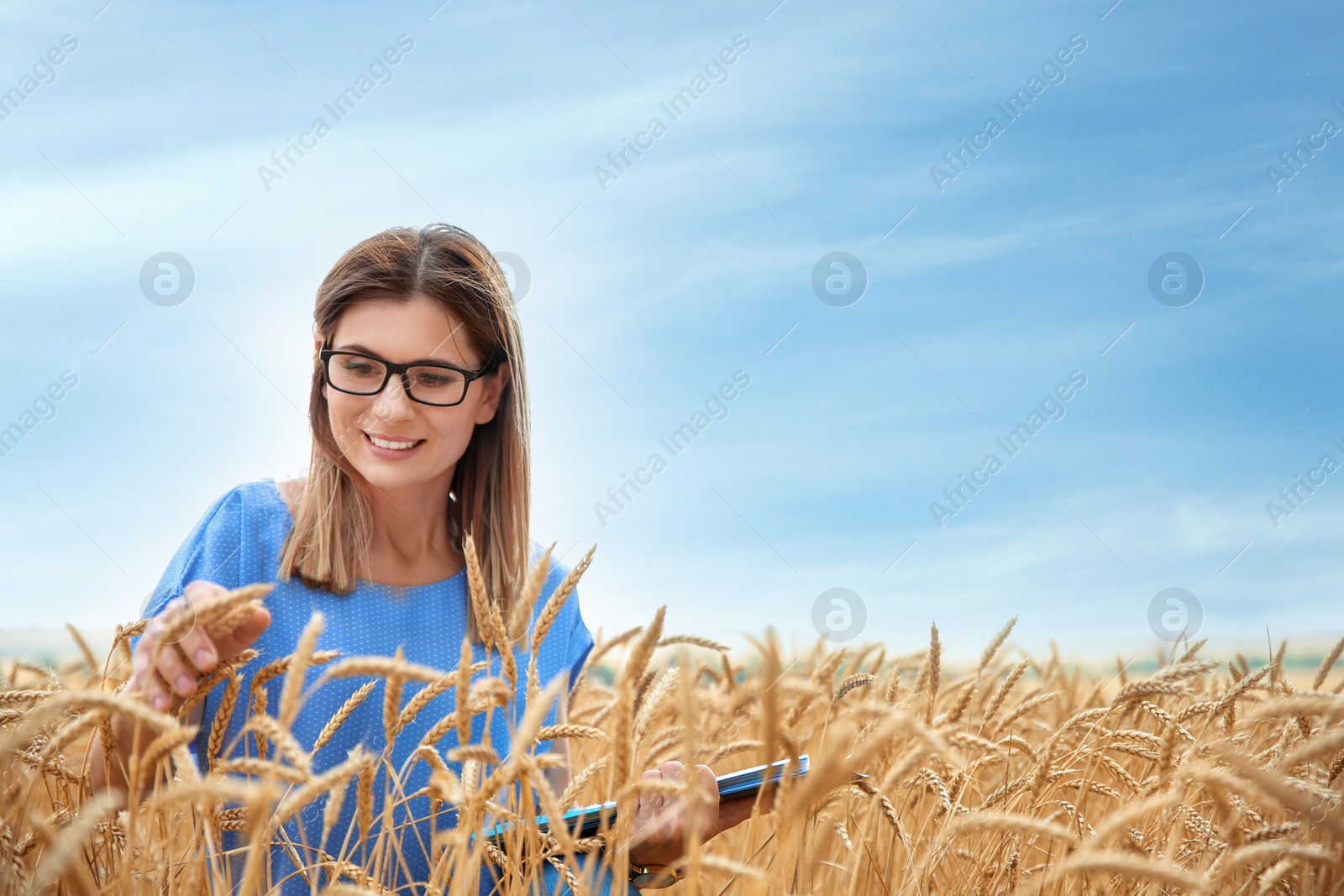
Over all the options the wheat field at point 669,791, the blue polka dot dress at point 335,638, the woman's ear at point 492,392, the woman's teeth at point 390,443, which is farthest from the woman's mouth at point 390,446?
the wheat field at point 669,791

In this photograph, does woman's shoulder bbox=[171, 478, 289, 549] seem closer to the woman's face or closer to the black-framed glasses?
the woman's face

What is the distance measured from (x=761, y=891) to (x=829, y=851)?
54.1 inches

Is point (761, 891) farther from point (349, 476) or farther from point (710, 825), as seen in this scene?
point (349, 476)

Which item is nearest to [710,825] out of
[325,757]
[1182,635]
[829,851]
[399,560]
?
[829,851]

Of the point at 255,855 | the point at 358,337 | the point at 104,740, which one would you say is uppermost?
the point at 358,337

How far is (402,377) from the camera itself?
2609 mm

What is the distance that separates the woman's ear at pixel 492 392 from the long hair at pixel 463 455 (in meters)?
0.02

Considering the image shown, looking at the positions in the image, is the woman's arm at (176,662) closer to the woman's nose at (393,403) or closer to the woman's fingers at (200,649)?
the woman's fingers at (200,649)

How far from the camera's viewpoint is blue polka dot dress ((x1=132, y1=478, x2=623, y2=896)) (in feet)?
8.34

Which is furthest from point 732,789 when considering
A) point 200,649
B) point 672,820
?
point 200,649

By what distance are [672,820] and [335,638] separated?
4.61 feet

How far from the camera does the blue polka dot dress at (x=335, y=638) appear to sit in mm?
2541

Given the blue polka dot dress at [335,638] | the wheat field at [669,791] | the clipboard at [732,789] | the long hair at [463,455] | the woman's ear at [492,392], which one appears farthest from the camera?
the woman's ear at [492,392]

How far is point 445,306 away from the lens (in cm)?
280
